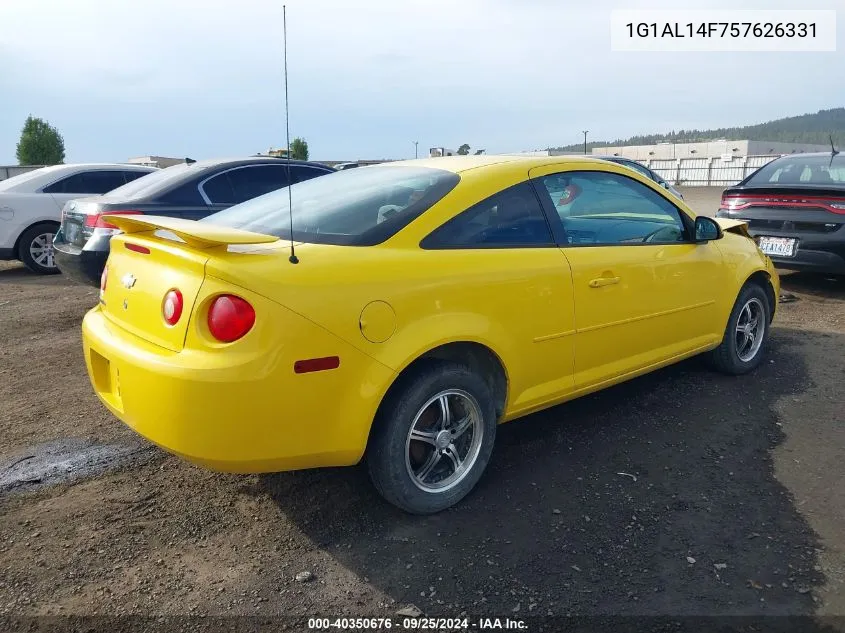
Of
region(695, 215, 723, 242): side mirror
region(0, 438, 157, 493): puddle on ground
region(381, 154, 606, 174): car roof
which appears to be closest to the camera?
region(0, 438, 157, 493): puddle on ground

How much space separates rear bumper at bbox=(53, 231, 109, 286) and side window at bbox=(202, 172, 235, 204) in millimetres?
1206

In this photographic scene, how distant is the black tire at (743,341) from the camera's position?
15.0ft

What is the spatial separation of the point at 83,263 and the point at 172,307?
411cm

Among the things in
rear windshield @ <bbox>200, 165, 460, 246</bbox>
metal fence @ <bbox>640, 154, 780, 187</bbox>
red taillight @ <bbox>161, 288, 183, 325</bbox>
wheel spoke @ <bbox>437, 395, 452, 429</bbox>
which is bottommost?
wheel spoke @ <bbox>437, 395, 452, 429</bbox>

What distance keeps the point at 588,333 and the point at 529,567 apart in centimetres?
129

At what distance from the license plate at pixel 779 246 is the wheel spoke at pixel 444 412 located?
553 centimetres

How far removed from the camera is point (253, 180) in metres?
7.22

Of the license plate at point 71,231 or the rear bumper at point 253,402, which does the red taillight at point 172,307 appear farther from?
the license plate at point 71,231

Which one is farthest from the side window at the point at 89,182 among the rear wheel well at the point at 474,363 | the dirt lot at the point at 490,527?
the rear wheel well at the point at 474,363

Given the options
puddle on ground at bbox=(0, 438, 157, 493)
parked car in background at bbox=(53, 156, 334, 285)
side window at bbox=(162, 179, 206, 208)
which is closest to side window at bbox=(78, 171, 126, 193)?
parked car in background at bbox=(53, 156, 334, 285)

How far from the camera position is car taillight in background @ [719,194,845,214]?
6715 millimetres

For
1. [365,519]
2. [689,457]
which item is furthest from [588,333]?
[365,519]

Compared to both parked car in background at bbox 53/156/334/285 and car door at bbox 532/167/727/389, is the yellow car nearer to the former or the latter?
car door at bbox 532/167/727/389

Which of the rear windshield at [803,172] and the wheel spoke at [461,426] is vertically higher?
the rear windshield at [803,172]
